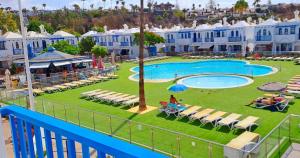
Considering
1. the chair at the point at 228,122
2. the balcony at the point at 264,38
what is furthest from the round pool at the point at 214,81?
the balcony at the point at 264,38

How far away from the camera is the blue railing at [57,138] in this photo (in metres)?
2.05

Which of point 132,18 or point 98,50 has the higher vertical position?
point 132,18

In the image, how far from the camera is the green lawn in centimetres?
1465

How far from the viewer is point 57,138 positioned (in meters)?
2.78

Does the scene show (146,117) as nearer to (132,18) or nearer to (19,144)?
(19,144)

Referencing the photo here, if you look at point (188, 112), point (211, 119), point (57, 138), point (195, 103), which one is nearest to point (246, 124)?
point (211, 119)

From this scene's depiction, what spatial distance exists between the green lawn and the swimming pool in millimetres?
5036

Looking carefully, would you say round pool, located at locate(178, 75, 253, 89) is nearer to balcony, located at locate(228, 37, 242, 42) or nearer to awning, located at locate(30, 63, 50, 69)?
awning, located at locate(30, 63, 50, 69)

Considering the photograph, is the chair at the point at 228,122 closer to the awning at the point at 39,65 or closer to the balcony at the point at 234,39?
the awning at the point at 39,65

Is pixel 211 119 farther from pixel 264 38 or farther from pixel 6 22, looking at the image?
pixel 6 22

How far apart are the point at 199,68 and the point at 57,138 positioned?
132ft

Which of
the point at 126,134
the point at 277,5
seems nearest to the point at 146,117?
the point at 126,134

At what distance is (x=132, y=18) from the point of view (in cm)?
11925

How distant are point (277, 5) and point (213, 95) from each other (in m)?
123
